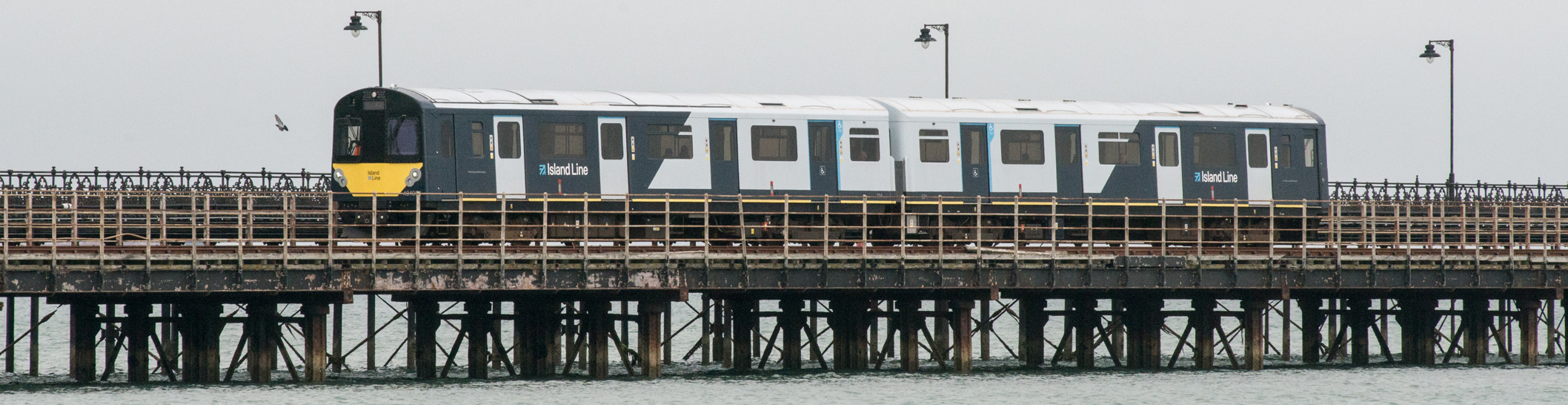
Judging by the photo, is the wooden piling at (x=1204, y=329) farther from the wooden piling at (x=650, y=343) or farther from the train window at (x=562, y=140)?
the train window at (x=562, y=140)

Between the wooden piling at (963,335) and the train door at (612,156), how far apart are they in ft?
18.7

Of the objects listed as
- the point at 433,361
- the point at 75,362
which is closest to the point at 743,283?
the point at 433,361

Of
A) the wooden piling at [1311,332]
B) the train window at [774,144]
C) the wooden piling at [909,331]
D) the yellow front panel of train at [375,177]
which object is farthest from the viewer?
the wooden piling at [1311,332]

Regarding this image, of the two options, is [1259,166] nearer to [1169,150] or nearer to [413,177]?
[1169,150]

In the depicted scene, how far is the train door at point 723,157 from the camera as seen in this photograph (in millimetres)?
31016

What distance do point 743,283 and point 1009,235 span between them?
7.55m

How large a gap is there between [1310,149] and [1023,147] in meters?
6.11

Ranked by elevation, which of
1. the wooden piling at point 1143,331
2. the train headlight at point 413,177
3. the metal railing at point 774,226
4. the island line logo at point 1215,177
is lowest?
the wooden piling at point 1143,331

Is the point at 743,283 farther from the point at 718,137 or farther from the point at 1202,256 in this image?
the point at 1202,256

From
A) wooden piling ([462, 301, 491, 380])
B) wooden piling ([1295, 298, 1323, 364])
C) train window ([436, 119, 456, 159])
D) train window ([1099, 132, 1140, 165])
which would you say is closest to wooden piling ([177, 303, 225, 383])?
wooden piling ([462, 301, 491, 380])

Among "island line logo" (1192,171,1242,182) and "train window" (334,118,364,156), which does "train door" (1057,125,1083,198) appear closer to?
"island line logo" (1192,171,1242,182)

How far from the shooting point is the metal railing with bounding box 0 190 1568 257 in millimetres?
26516

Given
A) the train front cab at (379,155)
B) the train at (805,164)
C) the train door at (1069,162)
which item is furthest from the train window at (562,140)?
the train door at (1069,162)

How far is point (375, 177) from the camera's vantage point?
29672 mm
